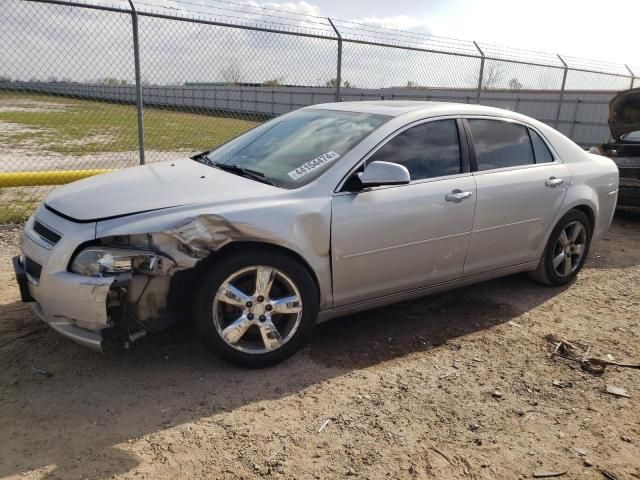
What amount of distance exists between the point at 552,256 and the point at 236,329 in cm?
304

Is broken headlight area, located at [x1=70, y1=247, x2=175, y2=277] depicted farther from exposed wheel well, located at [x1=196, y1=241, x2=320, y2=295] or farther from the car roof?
the car roof

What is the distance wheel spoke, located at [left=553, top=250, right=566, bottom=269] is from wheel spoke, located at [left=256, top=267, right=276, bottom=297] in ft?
9.42

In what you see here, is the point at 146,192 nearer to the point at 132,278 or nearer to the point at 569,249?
the point at 132,278

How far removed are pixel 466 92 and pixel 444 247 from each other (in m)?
23.4

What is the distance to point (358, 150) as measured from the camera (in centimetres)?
348

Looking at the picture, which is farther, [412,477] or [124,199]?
[124,199]

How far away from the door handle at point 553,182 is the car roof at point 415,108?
585 millimetres

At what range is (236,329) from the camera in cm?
313

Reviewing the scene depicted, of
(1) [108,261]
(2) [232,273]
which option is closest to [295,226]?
(2) [232,273]

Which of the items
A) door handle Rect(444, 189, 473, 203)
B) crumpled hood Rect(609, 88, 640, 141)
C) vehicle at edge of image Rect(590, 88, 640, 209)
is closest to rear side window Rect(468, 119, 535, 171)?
door handle Rect(444, 189, 473, 203)

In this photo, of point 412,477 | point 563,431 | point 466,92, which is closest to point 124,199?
point 412,477

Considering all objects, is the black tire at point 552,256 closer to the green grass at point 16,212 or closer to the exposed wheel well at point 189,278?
the exposed wheel well at point 189,278

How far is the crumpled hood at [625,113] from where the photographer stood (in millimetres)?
8289

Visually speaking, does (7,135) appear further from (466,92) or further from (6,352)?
(466,92)
